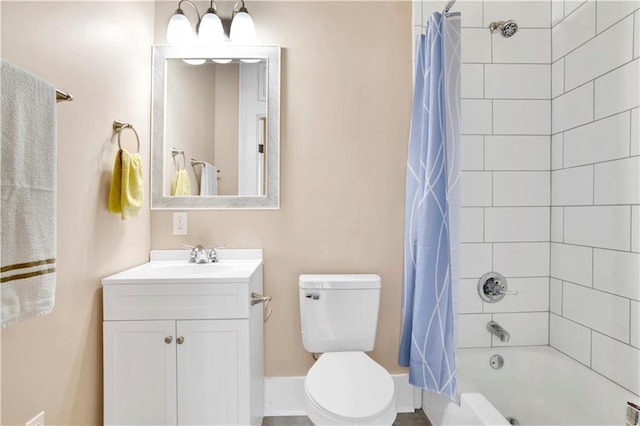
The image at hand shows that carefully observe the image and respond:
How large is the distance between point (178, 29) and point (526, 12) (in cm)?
186

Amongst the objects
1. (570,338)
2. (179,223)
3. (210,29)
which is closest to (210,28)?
(210,29)

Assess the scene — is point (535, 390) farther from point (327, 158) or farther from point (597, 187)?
point (327, 158)

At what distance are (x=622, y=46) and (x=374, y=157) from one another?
44.3 inches

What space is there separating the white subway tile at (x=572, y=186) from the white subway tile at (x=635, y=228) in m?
0.21

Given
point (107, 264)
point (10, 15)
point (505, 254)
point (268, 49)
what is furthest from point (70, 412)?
point (505, 254)

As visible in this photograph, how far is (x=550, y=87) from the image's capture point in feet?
5.90

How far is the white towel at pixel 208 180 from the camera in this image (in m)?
1.85

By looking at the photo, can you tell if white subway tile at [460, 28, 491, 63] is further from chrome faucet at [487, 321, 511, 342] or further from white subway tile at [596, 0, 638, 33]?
chrome faucet at [487, 321, 511, 342]

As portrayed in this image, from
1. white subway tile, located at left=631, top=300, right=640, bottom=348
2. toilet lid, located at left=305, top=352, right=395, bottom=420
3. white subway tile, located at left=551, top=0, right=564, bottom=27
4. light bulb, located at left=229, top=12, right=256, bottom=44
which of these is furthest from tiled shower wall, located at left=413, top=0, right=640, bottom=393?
light bulb, located at left=229, top=12, right=256, bottom=44

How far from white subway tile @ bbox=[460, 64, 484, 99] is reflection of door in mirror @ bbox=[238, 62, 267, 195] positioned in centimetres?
108

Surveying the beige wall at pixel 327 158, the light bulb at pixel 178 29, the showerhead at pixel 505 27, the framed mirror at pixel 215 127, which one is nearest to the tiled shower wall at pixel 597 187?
the showerhead at pixel 505 27

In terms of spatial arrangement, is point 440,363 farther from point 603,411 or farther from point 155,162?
point 155,162

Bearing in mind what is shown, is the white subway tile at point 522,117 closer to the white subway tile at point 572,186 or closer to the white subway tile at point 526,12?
the white subway tile at point 572,186

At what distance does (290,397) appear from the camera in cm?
183
